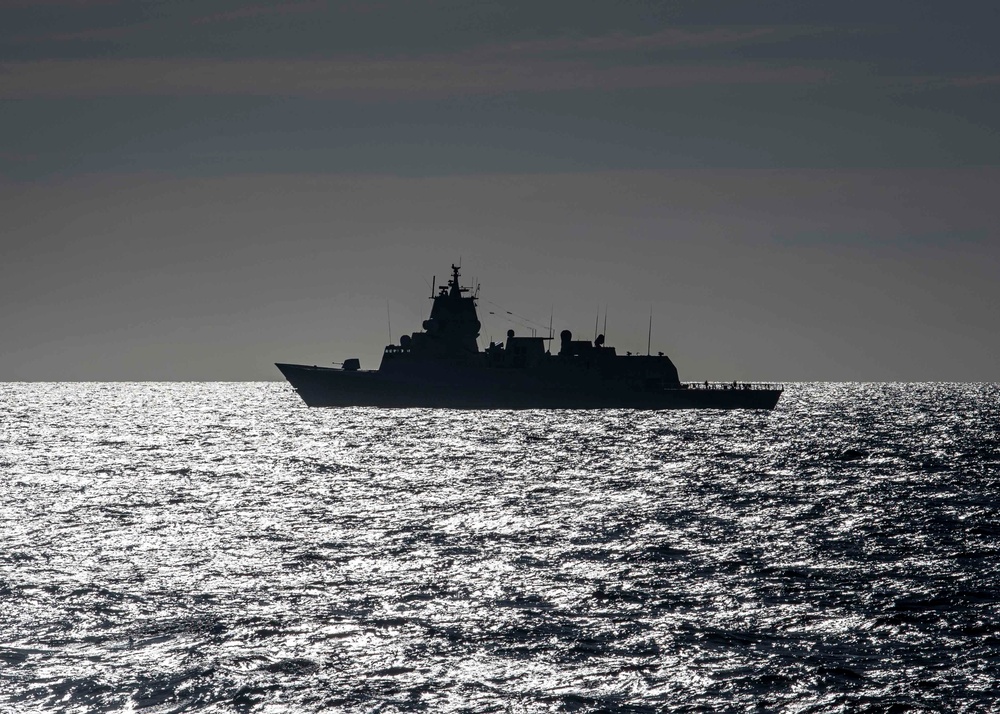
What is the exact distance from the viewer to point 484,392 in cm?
11044

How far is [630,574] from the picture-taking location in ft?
78.8

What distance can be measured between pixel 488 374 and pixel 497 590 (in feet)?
287

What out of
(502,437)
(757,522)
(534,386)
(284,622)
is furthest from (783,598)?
(534,386)

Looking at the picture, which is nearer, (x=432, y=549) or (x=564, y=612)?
(x=564, y=612)

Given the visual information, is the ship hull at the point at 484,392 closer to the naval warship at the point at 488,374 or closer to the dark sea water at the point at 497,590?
the naval warship at the point at 488,374

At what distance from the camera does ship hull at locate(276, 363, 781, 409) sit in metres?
110

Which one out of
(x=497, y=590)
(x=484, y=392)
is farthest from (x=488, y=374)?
(x=497, y=590)

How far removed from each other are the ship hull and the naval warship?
10 cm

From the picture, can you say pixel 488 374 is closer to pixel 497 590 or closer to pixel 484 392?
pixel 484 392

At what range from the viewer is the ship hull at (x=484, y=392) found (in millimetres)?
109938

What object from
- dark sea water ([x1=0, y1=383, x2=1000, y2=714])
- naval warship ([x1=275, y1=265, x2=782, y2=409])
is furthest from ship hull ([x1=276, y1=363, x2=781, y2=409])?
Answer: dark sea water ([x1=0, y1=383, x2=1000, y2=714])

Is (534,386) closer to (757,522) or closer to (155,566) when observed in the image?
(757,522)

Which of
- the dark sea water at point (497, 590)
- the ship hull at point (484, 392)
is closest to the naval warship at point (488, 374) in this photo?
the ship hull at point (484, 392)

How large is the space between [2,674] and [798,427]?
8993 cm
